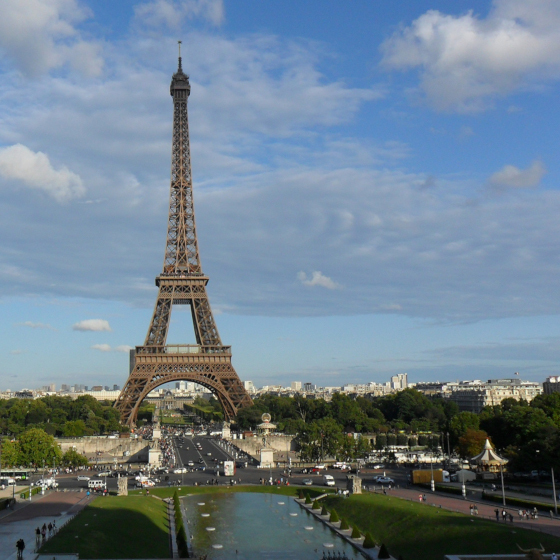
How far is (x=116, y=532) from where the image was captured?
1687 inches

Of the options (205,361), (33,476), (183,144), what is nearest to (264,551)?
(33,476)

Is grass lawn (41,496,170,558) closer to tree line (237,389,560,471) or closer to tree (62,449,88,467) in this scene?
tree (62,449,88,467)

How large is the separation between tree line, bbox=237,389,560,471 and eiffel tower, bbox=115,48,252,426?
8.68 meters

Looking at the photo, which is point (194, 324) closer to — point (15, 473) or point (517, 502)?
point (15, 473)

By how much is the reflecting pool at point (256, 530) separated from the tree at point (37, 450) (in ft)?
91.7

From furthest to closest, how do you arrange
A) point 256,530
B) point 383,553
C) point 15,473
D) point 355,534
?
point 15,473 → point 256,530 → point 355,534 → point 383,553

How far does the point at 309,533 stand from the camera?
46812mm

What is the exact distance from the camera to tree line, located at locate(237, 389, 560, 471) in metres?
63.8

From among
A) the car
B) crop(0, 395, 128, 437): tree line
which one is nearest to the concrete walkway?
the car

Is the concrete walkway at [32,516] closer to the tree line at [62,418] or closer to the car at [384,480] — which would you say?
the car at [384,480]

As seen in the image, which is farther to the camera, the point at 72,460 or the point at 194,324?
the point at 194,324

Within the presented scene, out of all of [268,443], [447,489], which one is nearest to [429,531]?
[447,489]

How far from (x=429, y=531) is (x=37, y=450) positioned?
54576 mm

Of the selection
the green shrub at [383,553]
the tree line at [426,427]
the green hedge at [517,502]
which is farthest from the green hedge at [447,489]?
the green shrub at [383,553]
